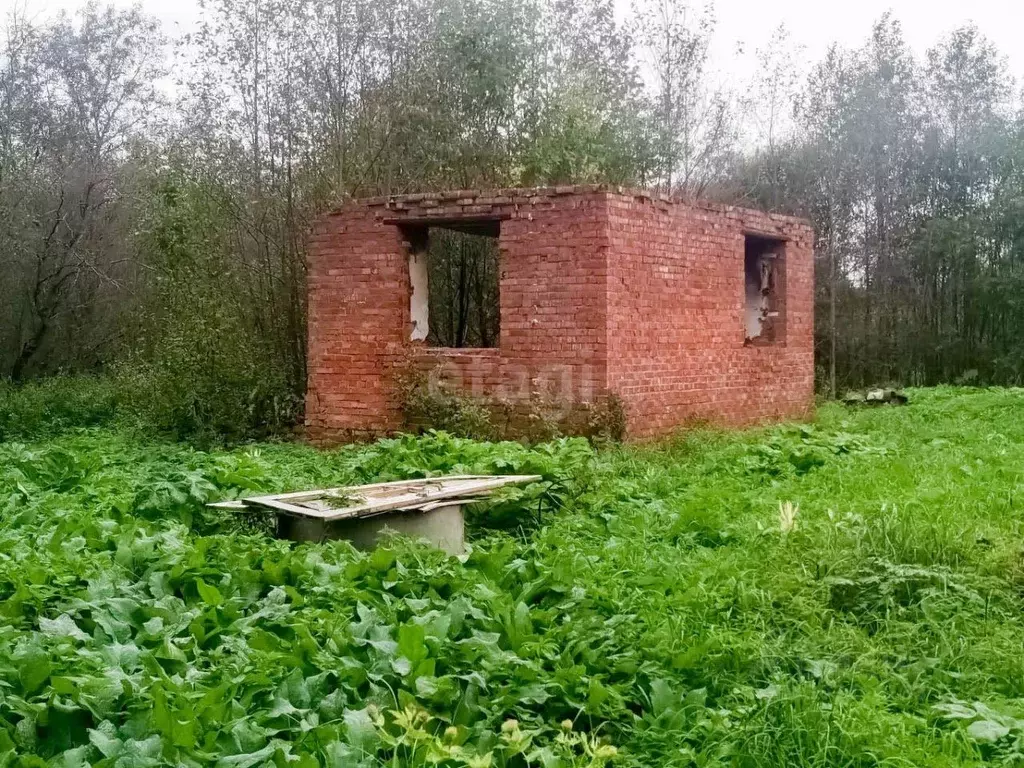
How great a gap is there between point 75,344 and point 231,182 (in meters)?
9.36

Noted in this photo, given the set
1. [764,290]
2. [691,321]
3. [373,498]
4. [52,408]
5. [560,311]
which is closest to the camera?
[373,498]

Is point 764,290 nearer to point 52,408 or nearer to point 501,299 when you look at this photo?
point 501,299

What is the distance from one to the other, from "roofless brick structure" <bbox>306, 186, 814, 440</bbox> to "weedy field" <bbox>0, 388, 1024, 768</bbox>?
2673mm

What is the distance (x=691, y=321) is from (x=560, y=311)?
1.85 metres

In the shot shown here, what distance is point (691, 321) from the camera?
432 inches

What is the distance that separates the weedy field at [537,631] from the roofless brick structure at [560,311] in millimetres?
2673

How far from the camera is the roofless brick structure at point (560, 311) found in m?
9.90

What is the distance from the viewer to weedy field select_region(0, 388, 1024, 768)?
324 centimetres

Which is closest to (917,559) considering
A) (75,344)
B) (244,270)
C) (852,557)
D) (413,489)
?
(852,557)

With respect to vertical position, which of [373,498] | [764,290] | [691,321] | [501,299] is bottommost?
[373,498]

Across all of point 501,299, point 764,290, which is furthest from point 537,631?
point 764,290

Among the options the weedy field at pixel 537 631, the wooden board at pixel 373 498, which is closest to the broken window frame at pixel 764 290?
the weedy field at pixel 537 631

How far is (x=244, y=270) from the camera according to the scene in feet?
45.5

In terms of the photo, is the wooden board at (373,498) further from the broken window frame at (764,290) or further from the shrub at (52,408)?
the shrub at (52,408)
